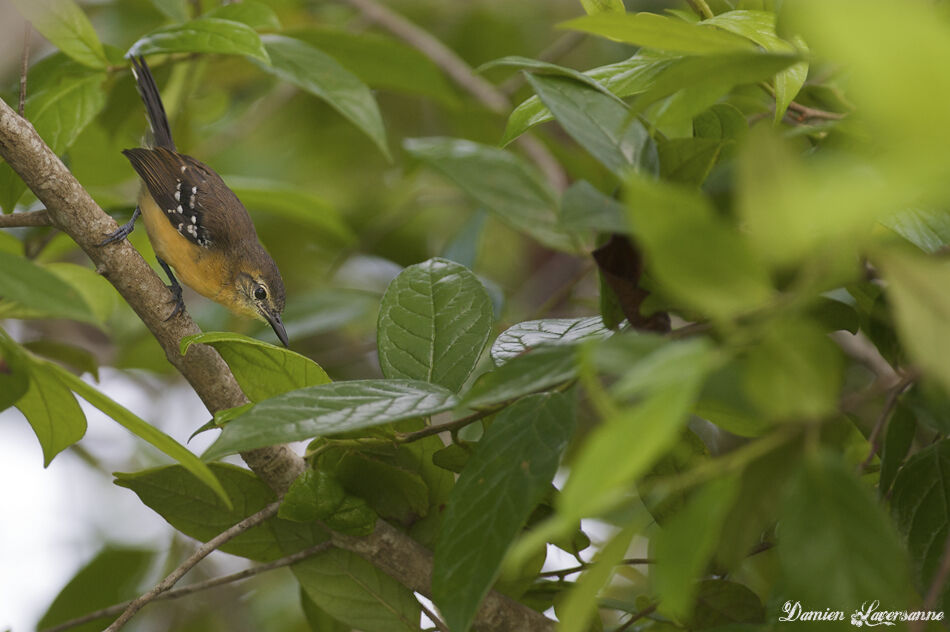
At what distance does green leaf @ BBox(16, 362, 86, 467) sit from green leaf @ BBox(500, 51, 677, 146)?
2.49ft

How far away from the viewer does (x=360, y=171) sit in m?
4.29

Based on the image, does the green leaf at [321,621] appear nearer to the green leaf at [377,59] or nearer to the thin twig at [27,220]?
the thin twig at [27,220]

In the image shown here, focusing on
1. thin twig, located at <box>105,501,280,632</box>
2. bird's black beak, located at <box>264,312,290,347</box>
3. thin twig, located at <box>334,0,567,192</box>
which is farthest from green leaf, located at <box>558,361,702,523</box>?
thin twig, located at <box>334,0,567,192</box>

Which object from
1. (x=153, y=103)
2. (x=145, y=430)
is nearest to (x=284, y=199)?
(x=153, y=103)

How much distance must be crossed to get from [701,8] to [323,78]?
89cm

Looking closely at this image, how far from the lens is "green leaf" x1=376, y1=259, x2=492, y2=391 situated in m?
1.29

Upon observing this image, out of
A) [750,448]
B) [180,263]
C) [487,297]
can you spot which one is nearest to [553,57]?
[180,263]

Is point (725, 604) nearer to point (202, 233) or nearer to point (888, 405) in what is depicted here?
point (888, 405)

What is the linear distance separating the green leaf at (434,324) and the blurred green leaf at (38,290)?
538 millimetres

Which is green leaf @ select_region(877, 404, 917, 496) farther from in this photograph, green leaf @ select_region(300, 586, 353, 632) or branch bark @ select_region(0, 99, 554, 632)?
green leaf @ select_region(300, 586, 353, 632)

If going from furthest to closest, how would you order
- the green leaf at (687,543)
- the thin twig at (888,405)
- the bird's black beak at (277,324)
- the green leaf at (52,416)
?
the bird's black beak at (277,324)
the green leaf at (52,416)
the thin twig at (888,405)
the green leaf at (687,543)

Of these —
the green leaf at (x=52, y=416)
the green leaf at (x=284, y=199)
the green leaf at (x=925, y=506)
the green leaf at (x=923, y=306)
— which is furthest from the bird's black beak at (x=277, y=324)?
the green leaf at (x=923, y=306)

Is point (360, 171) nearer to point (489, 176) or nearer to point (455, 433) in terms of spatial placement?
point (455, 433)

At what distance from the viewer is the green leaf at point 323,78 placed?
6.21ft
